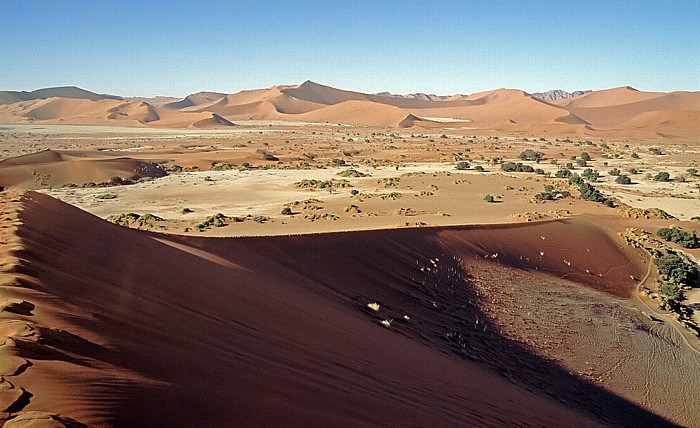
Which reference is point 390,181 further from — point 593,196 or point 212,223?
point 212,223

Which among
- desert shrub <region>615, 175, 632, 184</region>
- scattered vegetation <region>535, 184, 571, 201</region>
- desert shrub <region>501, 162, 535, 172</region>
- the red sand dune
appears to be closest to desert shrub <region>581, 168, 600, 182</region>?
desert shrub <region>615, 175, 632, 184</region>

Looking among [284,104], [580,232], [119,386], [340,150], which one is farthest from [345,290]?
[284,104]

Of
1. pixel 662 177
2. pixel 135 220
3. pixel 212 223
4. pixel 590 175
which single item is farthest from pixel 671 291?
pixel 662 177

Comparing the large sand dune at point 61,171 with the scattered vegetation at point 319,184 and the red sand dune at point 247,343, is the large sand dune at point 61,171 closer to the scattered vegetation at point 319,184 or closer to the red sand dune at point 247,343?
the scattered vegetation at point 319,184

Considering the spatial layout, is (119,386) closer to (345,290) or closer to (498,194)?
(345,290)

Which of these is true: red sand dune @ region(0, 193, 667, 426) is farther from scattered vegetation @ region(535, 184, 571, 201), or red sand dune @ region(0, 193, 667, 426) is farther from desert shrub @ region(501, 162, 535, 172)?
desert shrub @ region(501, 162, 535, 172)

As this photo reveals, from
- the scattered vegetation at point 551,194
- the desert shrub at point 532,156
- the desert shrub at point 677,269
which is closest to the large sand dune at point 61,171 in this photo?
the scattered vegetation at point 551,194

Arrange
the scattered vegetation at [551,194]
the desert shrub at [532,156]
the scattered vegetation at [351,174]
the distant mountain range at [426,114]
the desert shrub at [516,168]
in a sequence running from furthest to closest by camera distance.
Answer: the distant mountain range at [426,114] < the desert shrub at [532,156] < the desert shrub at [516,168] < the scattered vegetation at [351,174] < the scattered vegetation at [551,194]

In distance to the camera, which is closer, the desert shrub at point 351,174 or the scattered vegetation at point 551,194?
the scattered vegetation at point 551,194
